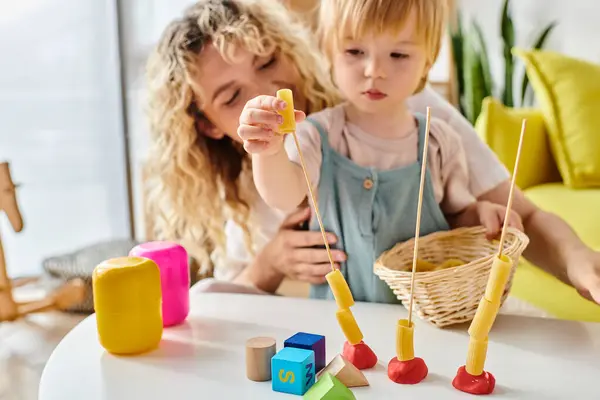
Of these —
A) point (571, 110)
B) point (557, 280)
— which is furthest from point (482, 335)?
point (571, 110)

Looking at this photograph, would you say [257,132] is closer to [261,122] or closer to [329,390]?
[261,122]

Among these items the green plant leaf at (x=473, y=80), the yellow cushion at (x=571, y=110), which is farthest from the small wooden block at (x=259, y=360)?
the green plant leaf at (x=473, y=80)

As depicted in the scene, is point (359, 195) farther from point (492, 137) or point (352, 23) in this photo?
point (492, 137)

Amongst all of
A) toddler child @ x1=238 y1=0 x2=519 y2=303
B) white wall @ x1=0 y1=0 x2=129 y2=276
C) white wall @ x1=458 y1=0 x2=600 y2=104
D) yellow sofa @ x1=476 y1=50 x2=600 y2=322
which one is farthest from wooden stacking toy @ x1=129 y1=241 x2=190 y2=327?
white wall @ x1=458 y1=0 x2=600 y2=104

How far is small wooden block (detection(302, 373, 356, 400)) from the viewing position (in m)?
0.60

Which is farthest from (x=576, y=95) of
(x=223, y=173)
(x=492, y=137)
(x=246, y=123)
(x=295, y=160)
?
(x=246, y=123)

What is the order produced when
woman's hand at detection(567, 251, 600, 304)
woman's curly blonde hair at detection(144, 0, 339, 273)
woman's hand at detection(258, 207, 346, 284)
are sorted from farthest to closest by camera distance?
woman's curly blonde hair at detection(144, 0, 339, 273), woman's hand at detection(258, 207, 346, 284), woman's hand at detection(567, 251, 600, 304)

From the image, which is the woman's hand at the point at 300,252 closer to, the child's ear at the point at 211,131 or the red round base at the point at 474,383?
the child's ear at the point at 211,131

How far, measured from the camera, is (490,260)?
2.46 feet

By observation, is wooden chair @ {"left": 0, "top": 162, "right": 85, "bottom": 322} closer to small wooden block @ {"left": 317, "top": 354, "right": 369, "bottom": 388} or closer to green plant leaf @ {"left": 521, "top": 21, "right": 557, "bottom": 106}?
small wooden block @ {"left": 317, "top": 354, "right": 369, "bottom": 388}

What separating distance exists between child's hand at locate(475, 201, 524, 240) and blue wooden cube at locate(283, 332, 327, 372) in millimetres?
333

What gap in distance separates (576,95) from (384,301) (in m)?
1.19

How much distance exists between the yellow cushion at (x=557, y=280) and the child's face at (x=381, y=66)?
1.85ft

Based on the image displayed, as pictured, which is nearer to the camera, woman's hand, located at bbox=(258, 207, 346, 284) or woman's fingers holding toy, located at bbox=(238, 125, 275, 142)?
woman's fingers holding toy, located at bbox=(238, 125, 275, 142)
